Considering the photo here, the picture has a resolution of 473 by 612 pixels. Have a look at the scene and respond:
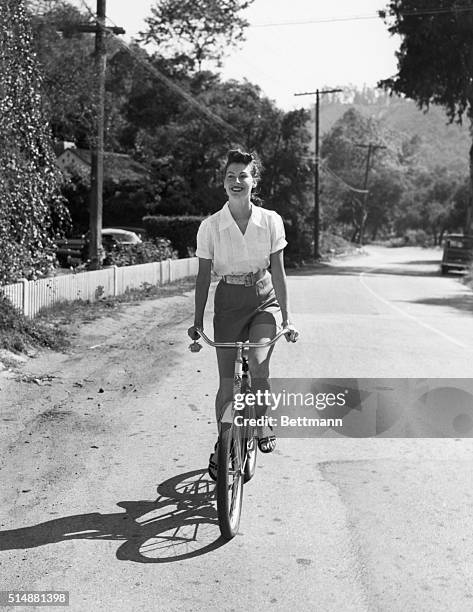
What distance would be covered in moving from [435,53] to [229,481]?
42.4 meters

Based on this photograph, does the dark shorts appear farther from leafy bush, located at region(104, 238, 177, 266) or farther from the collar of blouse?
leafy bush, located at region(104, 238, 177, 266)

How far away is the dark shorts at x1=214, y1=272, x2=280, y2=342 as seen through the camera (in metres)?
5.57

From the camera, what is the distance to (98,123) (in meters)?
21.6

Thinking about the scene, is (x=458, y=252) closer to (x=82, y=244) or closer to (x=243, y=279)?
(x=82, y=244)

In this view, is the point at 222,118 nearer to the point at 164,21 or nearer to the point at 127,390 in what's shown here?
the point at 164,21

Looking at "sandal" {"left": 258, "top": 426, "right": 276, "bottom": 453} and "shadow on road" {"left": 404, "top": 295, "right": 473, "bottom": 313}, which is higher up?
"sandal" {"left": 258, "top": 426, "right": 276, "bottom": 453}

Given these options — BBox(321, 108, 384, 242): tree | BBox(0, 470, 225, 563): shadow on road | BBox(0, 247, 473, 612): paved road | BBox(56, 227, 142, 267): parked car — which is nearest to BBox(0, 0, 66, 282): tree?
BBox(0, 247, 473, 612): paved road

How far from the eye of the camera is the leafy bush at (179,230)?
34.8m

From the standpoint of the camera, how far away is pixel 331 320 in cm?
1686

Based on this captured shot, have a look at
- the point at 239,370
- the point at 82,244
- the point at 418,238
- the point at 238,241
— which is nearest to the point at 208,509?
the point at 239,370

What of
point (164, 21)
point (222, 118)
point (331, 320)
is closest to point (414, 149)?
point (164, 21)

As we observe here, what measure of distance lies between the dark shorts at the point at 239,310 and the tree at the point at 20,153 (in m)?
6.85

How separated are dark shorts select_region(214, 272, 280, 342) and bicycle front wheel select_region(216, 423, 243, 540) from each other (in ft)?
2.18

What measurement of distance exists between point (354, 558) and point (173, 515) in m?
1.20
